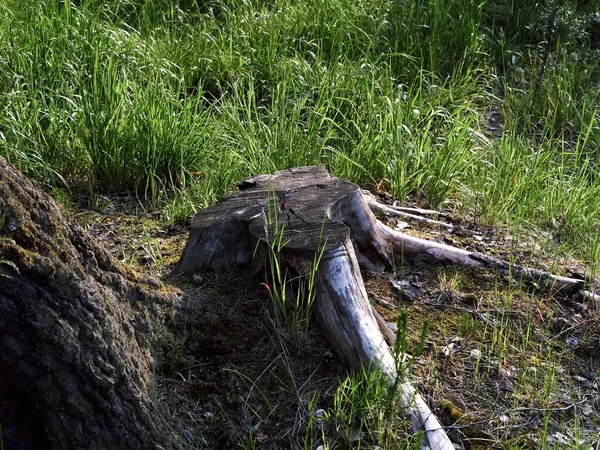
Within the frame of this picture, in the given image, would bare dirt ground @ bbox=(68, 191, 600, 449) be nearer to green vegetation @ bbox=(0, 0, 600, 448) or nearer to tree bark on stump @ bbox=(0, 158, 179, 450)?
green vegetation @ bbox=(0, 0, 600, 448)

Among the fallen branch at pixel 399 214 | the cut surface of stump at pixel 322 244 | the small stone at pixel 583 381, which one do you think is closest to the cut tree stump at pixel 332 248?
Result: the cut surface of stump at pixel 322 244

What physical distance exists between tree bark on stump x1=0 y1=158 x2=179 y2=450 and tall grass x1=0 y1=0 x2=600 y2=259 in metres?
1.75

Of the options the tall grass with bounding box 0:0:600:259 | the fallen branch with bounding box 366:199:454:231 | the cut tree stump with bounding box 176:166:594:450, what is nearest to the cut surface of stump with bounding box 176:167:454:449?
the cut tree stump with bounding box 176:166:594:450

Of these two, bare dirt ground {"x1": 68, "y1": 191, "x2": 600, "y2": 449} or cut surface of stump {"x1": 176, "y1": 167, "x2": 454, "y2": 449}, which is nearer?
bare dirt ground {"x1": 68, "y1": 191, "x2": 600, "y2": 449}

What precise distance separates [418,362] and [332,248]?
23.5 inches

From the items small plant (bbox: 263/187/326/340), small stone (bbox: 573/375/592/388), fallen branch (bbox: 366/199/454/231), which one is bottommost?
small stone (bbox: 573/375/592/388)

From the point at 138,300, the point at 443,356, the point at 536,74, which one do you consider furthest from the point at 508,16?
the point at 138,300

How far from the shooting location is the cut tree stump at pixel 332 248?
8.98ft

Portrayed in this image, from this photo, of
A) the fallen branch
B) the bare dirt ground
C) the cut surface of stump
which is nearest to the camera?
the bare dirt ground

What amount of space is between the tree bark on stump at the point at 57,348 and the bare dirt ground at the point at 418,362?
27 cm

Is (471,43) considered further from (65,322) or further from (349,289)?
(65,322)

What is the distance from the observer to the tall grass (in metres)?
4.23

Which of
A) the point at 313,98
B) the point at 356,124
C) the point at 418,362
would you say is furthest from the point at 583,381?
the point at 313,98

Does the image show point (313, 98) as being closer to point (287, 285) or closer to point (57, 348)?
point (287, 285)
